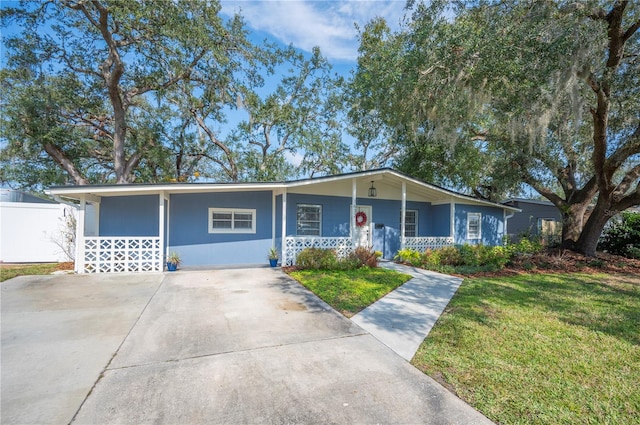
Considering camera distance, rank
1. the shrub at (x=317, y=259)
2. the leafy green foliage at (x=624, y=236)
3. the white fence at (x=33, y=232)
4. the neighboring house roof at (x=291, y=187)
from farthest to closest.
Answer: the leafy green foliage at (x=624, y=236), the white fence at (x=33, y=232), the shrub at (x=317, y=259), the neighboring house roof at (x=291, y=187)

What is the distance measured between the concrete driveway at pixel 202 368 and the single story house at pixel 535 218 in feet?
55.2

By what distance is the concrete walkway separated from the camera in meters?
3.60

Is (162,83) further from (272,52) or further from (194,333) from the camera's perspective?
(194,333)

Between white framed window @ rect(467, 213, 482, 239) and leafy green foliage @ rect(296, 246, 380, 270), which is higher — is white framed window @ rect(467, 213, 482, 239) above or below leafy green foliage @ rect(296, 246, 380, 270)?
above

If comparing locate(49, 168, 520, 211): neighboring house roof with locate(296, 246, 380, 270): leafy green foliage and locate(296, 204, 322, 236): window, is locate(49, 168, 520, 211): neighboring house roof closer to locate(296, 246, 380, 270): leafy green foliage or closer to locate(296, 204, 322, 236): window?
locate(296, 204, 322, 236): window

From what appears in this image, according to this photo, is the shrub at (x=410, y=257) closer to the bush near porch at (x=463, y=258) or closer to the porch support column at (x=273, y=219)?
the bush near porch at (x=463, y=258)

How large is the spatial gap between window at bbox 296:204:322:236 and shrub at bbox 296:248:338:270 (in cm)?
177

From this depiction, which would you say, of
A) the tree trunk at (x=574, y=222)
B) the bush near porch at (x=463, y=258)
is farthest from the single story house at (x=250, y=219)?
the tree trunk at (x=574, y=222)

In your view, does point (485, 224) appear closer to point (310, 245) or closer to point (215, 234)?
point (310, 245)

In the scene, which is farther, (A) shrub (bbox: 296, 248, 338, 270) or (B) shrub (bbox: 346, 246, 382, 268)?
(B) shrub (bbox: 346, 246, 382, 268)

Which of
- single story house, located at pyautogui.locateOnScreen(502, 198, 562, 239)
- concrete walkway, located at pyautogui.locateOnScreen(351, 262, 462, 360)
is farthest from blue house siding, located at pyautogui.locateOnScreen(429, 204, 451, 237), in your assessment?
single story house, located at pyautogui.locateOnScreen(502, 198, 562, 239)

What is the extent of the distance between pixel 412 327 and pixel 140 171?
53.5ft

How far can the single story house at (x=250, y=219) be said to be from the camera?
26.2ft

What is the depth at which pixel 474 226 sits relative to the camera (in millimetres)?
12805
